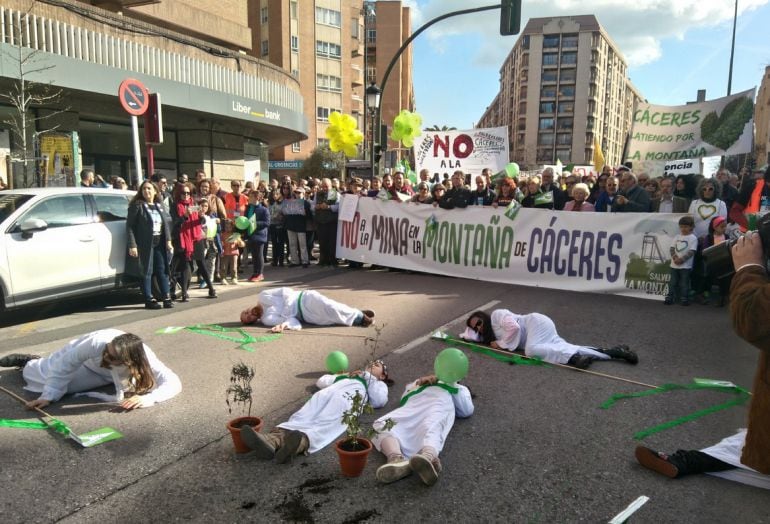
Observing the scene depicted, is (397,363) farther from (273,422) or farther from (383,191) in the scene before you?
(383,191)

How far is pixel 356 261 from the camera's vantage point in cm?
1194

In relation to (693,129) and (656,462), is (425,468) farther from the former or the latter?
(693,129)

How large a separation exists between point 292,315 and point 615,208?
228 inches

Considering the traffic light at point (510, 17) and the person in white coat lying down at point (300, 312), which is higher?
the traffic light at point (510, 17)

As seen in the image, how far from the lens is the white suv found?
22.2 ft

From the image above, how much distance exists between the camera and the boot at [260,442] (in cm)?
328

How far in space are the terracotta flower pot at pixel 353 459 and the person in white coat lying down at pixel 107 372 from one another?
1.84 meters

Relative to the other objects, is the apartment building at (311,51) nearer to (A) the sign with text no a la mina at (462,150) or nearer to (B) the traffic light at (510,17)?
(A) the sign with text no a la mina at (462,150)

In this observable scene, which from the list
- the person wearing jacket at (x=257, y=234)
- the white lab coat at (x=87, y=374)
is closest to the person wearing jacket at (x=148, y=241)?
the person wearing jacket at (x=257, y=234)

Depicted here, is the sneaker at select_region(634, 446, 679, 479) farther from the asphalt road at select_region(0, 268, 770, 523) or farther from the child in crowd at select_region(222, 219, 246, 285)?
the child in crowd at select_region(222, 219, 246, 285)

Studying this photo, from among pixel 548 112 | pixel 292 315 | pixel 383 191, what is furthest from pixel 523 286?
pixel 548 112

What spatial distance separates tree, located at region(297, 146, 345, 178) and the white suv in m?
41.9

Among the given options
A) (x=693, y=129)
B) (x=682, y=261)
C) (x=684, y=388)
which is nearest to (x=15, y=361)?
(x=684, y=388)

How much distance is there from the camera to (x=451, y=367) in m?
3.81
